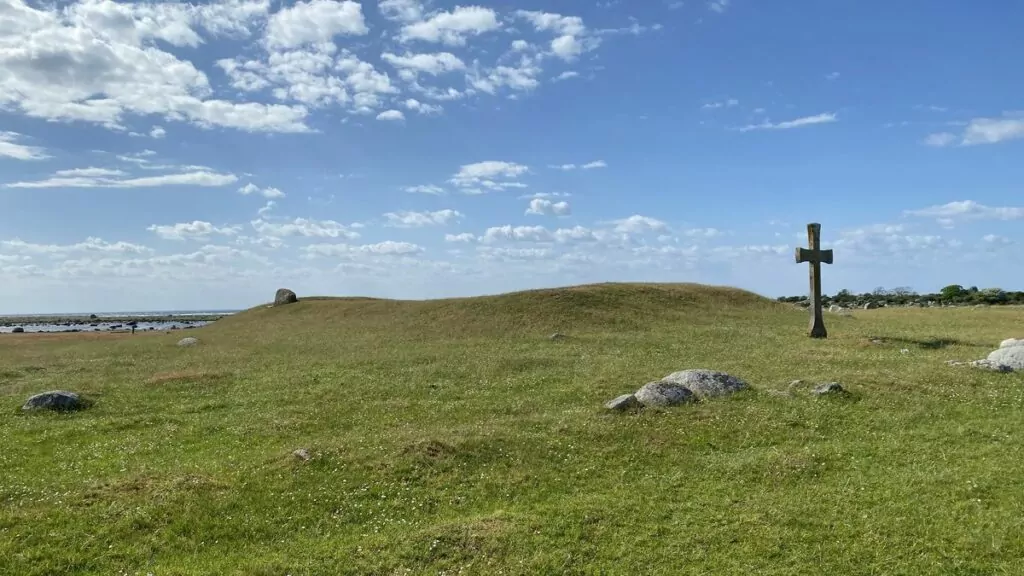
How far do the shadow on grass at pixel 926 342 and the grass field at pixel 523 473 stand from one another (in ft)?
7.91

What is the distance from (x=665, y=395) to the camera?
20.2 m

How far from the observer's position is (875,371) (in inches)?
977

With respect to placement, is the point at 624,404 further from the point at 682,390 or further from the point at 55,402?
the point at 55,402

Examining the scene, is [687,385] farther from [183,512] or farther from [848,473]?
[183,512]

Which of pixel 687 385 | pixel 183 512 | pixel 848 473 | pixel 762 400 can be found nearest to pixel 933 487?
pixel 848 473

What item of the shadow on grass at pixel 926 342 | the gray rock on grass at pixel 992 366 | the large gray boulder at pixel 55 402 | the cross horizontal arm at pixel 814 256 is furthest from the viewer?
the cross horizontal arm at pixel 814 256

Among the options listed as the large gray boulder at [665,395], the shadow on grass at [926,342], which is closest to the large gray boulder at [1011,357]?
the shadow on grass at [926,342]

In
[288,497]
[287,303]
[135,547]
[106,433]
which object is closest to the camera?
[135,547]

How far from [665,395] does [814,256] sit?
24902 millimetres

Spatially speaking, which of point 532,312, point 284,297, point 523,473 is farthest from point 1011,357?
point 284,297

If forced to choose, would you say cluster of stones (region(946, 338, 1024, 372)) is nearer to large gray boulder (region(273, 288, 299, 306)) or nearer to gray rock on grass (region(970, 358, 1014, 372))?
gray rock on grass (region(970, 358, 1014, 372))

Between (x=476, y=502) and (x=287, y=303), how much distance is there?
63853 millimetres

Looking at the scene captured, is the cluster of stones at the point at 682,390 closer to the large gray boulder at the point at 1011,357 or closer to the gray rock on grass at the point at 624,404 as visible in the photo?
the gray rock on grass at the point at 624,404

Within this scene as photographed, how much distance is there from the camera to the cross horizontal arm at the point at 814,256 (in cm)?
4012
